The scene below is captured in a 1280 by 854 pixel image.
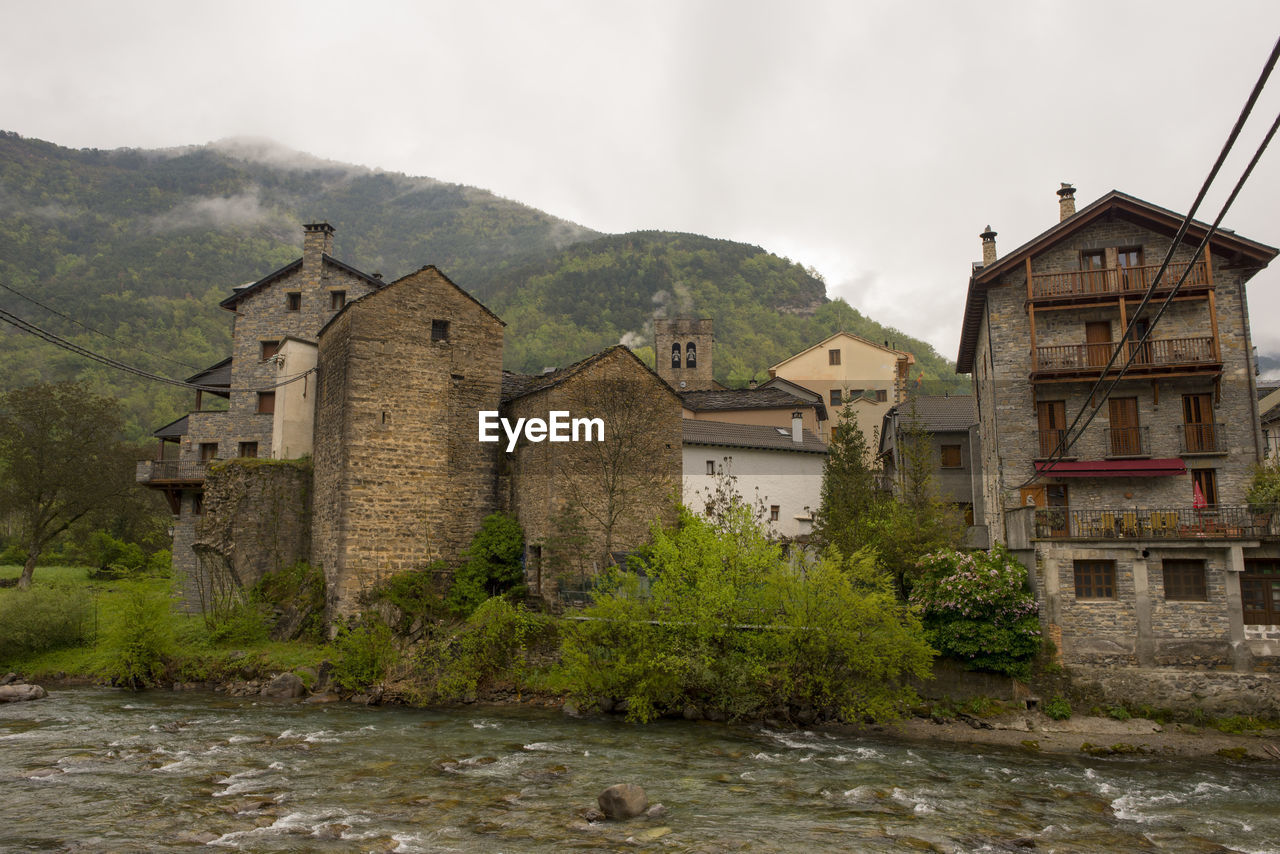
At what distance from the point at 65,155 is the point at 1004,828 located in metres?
161

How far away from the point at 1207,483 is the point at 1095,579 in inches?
198

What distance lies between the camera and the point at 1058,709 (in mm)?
21031

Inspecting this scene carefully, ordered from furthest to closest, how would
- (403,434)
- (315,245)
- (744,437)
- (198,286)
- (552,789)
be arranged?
(198,286) → (744,437) → (315,245) → (403,434) → (552,789)

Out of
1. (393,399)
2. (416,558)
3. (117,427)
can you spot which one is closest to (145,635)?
(416,558)

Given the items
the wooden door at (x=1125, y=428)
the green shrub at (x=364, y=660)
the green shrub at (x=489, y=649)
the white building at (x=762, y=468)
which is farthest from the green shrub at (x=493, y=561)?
the wooden door at (x=1125, y=428)

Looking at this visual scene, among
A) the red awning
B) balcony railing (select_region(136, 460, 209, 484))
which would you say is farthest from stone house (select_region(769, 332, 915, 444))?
balcony railing (select_region(136, 460, 209, 484))

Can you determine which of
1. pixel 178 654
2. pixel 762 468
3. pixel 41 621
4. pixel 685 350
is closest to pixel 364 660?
pixel 178 654

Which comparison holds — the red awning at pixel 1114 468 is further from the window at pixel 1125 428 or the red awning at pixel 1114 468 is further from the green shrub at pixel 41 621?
the green shrub at pixel 41 621

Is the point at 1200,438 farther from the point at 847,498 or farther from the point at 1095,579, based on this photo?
the point at 847,498

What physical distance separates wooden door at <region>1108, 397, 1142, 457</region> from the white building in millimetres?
13810

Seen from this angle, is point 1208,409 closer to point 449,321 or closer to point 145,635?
point 449,321

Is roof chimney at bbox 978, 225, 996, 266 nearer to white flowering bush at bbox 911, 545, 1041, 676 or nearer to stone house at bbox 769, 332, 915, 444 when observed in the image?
white flowering bush at bbox 911, 545, 1041, 676

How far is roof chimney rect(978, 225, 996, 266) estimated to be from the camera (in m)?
30.7

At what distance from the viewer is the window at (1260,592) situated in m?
21.3
